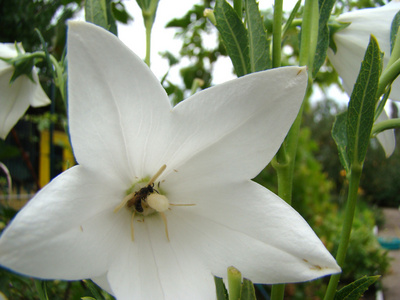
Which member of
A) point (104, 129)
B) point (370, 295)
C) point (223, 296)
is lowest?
point (370, 295)

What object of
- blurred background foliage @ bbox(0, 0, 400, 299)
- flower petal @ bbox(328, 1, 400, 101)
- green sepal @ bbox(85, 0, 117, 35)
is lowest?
blurred background foliage @ bbox(0, 0, 400, 299)

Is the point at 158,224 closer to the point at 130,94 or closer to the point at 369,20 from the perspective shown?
the point at 130,94

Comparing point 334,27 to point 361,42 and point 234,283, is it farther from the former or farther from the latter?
point 234,283

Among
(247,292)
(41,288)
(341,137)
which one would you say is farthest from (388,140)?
(41,288)

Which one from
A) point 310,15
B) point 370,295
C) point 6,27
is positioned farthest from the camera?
point 370,295

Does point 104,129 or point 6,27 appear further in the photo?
point 6,27

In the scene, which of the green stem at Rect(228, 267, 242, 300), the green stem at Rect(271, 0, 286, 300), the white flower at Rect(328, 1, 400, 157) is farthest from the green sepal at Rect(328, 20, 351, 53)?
the green stem at Rect(228, 267, 242, 300)

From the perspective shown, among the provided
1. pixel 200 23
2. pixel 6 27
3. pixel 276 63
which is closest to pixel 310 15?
pixel 276 63

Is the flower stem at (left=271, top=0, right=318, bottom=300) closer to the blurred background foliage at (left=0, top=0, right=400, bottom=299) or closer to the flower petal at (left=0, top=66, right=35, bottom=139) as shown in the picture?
the blurred background foliage at (left=0, top=0, right=400, bottom=299)
